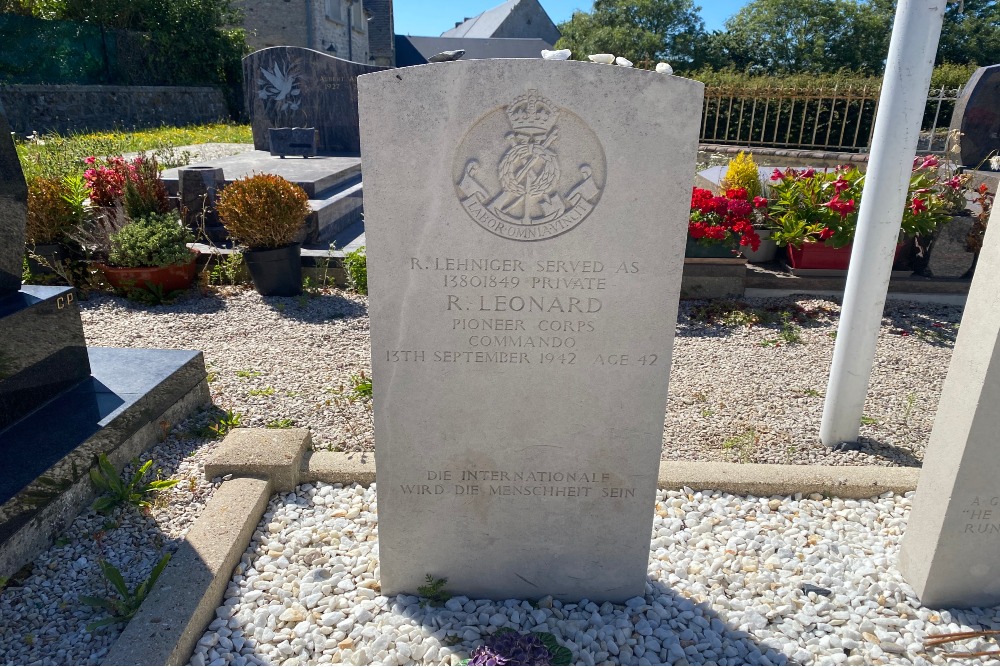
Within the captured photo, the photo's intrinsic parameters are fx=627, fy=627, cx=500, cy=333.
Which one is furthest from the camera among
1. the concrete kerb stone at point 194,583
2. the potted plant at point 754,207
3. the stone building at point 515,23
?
the stone building at point 515,23

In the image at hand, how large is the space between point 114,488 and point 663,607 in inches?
99.6

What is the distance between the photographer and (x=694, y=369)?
15.6 ft

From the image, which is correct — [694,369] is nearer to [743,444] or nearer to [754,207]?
[743,444]

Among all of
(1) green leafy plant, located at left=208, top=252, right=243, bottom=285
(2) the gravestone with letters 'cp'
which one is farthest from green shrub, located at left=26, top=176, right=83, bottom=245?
(2) the gravestone with letters 'cp'

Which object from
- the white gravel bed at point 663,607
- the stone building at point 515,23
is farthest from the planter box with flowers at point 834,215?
the stone building at point 515,23

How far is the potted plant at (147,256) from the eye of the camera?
5.79 metres

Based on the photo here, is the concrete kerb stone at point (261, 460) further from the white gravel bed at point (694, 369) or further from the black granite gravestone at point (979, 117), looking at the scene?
the black granite gravestone at point (979, 117)

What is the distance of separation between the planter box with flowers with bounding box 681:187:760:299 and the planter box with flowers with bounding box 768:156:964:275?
1.57 feet

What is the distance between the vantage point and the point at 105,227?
6.20 metres

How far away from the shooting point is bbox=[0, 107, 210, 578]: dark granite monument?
2.60 m

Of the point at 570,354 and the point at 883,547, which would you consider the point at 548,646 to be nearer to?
the point at 570,354

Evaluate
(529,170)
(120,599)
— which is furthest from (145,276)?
(529,170)

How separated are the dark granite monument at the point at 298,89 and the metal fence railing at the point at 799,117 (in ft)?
25.6

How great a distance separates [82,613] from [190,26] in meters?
24.3
